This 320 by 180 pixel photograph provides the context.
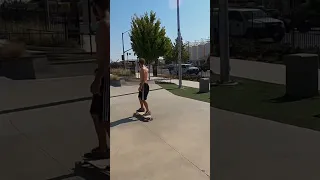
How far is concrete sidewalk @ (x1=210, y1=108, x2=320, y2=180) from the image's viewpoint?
186 cm

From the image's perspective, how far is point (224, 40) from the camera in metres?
2.03

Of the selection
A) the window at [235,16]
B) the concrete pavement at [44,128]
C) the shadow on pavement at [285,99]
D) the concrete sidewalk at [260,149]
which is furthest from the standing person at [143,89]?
the shadow on pavement at [285,99]

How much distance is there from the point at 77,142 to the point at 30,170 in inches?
14.7

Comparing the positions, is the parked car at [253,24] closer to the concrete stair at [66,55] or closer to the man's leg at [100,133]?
the concrete stair at [66,55]

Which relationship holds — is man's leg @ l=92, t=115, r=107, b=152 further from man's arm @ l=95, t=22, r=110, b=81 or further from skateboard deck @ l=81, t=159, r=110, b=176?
man's arm @ l=95, t=22, r=110, b=81

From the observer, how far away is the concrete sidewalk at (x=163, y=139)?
7.66 ft

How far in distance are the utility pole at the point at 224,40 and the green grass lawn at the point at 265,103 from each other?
0.20 feet

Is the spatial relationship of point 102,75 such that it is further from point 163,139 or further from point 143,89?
point 163,139

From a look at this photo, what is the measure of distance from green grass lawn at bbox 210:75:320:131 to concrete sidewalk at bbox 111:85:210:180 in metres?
0.33

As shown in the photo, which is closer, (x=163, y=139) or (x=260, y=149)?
(x=260, y=149)

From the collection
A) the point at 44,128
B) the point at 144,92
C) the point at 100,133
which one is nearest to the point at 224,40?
the point at 144,92

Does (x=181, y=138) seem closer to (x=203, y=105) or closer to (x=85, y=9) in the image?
(x=203, y=105)

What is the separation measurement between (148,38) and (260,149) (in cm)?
102

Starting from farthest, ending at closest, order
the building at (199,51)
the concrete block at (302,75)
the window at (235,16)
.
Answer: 1. the building at (199,51)
2. the window at (235,16)
3. the concrete block at (302,75)
